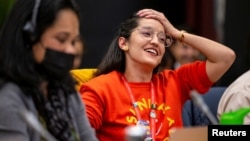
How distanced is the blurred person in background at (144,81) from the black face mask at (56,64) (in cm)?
68

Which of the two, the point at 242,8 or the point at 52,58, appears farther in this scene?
the point at 242,8

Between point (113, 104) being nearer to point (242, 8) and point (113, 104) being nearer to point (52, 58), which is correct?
point (52, 58)

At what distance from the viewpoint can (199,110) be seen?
3.52 m

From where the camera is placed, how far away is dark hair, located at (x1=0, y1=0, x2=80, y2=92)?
2.25 metres

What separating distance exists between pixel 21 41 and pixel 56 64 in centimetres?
13

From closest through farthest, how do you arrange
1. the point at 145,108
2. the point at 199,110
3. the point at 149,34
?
the point at 145,108 → the point at 149,34 → the point at 199,110

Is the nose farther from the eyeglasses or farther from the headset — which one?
the headset

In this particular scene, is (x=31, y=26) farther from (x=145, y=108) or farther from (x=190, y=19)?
(x=190, y=19)

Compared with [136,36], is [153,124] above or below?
below

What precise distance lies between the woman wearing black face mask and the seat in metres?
1.16

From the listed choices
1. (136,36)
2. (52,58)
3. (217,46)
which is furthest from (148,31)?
(52,58)

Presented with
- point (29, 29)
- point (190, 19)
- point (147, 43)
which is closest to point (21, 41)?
point (29, 29)

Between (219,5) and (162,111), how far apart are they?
283 cm

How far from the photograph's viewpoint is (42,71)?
2.32 m
